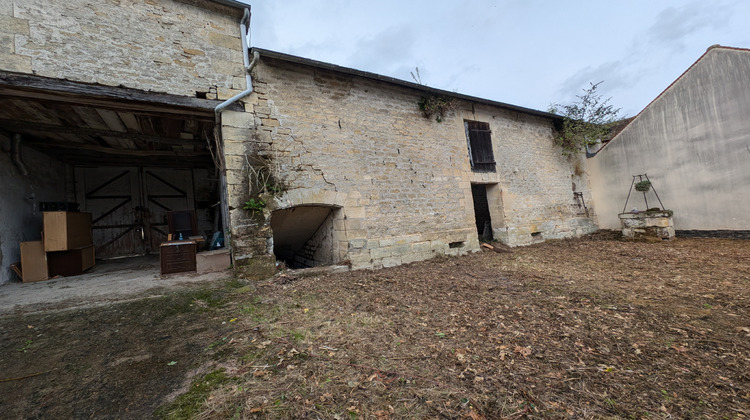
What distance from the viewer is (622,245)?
22.4 ft

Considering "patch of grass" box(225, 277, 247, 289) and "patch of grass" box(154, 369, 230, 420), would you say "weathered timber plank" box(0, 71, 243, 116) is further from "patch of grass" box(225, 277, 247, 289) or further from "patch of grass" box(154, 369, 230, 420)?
"patch of grass" box(154, 369, 230, 420)

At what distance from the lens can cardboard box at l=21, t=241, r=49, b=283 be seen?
4570mm

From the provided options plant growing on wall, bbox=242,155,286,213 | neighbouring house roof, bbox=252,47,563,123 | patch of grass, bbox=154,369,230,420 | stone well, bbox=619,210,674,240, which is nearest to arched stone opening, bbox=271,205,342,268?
plant growing on wall, bbox=242,155,286,213

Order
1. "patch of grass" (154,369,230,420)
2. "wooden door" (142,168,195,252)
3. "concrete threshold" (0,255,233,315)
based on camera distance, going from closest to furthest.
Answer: "patch of grass" (154,369,230,420) → "concrete threshold" (0,255,233,315) → "wooden door" (142,168,195,252)

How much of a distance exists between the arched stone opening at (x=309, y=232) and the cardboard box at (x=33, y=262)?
12.4 feet

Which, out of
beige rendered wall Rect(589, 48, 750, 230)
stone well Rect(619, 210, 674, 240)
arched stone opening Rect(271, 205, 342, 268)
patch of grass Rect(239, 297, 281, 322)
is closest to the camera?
patch of grass Rect(239, 297, 281, 322)

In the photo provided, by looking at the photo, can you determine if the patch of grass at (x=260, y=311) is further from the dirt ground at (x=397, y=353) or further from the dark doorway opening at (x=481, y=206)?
the dark doorway opening at (x=481, y=206)

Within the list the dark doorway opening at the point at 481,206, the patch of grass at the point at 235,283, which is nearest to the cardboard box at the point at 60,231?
the patch of grass at the point at 235,283

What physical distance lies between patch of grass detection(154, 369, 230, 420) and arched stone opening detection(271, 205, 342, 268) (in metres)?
3.43

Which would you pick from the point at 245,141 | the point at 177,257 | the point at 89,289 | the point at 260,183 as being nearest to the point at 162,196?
the point at 177,257

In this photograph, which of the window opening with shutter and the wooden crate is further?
the window opening with shutter

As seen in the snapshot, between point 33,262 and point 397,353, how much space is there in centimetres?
652

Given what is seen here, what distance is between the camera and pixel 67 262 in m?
5.08

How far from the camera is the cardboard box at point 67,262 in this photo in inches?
193
